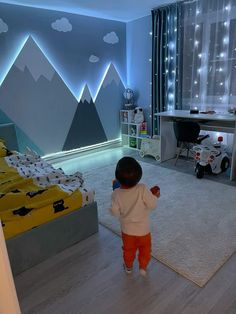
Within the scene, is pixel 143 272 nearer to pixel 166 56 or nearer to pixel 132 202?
pixel 132 202

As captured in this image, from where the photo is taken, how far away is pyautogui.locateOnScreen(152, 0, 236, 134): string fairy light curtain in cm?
336

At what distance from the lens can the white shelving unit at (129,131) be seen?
468 centimetres

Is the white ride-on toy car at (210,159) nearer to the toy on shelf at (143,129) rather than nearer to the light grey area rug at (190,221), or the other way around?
the light grey area rug at (190,221)

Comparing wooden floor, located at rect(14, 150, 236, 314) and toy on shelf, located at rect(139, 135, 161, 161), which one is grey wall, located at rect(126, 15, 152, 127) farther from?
wooden floor, located at rect(14, 150, 236, 314)

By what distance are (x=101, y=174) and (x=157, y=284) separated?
205 cm

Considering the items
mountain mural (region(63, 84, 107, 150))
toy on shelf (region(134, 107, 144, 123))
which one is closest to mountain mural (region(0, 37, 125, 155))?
mountain mural (region(63, 84, 107, 150))

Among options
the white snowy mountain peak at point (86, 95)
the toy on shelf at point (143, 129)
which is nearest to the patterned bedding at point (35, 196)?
the white snowy mountain peak at point (86, 95)

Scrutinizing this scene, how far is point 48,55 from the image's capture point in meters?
3.82

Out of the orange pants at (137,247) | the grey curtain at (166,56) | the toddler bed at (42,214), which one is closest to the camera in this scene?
the orange pants at (137,247)

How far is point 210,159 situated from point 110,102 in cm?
236

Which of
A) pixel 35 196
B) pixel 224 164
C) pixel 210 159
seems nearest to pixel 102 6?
pixel 210 159

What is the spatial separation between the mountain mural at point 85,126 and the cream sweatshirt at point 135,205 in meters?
3.04

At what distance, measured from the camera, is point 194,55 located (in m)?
3.71

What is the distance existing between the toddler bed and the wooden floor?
0.42 feet
